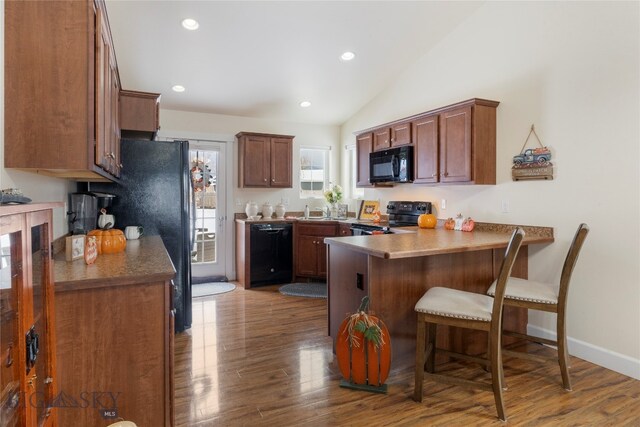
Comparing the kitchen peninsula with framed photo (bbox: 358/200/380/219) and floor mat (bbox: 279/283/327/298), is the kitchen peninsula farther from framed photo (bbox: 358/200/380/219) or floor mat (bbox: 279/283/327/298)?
framed photo (bbox: 358/200/380/219)

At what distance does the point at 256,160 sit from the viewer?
5.27m

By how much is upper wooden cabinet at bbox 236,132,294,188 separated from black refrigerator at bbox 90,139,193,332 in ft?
6.15

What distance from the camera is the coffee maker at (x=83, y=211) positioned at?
268cm

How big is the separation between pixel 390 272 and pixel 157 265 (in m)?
1.47

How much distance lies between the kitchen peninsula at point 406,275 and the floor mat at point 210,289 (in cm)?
223

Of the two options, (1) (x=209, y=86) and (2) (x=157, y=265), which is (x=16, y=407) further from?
(1) (x=209, y=86)

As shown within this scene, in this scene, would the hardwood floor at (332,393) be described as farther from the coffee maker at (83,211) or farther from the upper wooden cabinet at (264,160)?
the upper wooden cabinet at (264,160)

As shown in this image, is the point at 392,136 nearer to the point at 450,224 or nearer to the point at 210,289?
the point at 450,224

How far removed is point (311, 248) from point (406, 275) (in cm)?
268

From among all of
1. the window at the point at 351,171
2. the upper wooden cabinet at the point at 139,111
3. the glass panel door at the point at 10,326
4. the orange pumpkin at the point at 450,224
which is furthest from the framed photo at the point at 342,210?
the glass panel door at the point at 10,326

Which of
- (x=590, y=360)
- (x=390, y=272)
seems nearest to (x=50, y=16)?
(x=390, y=272)

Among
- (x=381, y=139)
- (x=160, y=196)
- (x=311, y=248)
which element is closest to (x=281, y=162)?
(x=311, y=248)

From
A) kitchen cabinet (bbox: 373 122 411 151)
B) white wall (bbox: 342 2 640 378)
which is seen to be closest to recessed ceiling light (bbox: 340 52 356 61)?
kitchen cabinet (bbox: 373 122 411 151)

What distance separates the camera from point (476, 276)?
2867 millimetres
